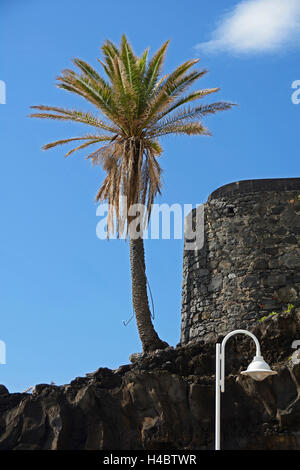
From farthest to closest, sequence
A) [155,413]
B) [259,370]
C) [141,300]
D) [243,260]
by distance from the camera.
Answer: [243,260]
[141,300]
[155,413]
[259,370]

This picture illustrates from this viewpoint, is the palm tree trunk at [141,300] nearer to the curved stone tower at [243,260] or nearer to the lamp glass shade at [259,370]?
the curved stone tower at [243,260]

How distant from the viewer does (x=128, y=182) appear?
23.0 metres

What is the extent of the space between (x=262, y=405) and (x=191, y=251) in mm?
7443

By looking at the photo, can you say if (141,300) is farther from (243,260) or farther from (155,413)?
(155,413)

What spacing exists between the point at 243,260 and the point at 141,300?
3.16m

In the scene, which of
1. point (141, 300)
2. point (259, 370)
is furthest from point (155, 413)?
point (259, 370)

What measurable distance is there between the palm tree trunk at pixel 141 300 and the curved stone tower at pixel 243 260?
1.75 metres

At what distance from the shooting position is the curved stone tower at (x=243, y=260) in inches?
915

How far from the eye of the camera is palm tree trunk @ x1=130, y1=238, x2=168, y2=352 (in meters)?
22.5

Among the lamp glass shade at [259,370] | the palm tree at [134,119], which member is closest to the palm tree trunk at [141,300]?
the palm tree at [134,119]

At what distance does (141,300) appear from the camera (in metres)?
22.8
